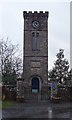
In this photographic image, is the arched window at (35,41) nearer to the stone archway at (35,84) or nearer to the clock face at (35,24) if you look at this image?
the clock face at (35,24)

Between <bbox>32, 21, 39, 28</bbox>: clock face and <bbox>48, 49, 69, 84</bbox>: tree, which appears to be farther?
<bbox>48, 49, 69, 84</bbox>: tree

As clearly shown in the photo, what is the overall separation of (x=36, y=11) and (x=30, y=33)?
11.4ft

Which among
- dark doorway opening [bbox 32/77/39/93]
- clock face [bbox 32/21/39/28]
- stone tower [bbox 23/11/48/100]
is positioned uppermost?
clock face [bbox 32/21/39/28]

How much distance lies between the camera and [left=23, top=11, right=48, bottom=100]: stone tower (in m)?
45.5

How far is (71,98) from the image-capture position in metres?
42.6

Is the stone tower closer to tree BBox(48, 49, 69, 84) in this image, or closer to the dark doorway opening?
the dark doorway opening

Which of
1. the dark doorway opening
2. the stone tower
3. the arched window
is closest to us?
the dark doorway opening

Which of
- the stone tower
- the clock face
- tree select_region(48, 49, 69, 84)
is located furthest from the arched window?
tree select_region(48, 49, 69, 84)

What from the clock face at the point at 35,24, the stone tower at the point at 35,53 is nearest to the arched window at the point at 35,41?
the stone tower at the point at 35,53

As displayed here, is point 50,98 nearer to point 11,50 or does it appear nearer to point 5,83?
point 5,83

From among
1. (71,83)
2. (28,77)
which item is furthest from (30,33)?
(71,83)

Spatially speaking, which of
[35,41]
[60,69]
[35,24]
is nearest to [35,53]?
[35,41]

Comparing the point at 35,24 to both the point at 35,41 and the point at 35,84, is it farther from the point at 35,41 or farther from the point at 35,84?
the point at 35,84

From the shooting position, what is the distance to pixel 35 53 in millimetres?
46219
